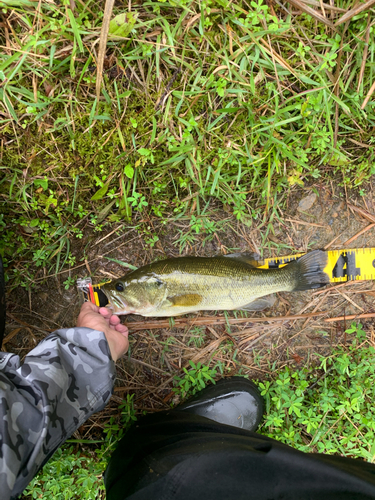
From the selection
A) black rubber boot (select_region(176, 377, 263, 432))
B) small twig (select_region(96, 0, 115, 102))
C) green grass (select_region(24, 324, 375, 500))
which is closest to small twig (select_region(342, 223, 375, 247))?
green grass (select_region(24, 324, 375, 500))

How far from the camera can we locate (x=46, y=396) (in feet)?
6.66

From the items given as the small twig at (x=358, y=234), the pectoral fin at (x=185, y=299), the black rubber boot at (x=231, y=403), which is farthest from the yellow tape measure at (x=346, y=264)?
the black rubber boot at (x=231, y=403)

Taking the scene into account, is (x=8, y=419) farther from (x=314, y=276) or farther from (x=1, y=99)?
(x=314, y=276)

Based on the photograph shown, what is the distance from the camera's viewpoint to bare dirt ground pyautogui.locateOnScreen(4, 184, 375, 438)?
10.7 ft

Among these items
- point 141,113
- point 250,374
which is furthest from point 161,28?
point 250,374

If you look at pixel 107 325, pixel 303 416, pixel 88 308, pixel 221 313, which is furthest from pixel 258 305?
pixel 88 308

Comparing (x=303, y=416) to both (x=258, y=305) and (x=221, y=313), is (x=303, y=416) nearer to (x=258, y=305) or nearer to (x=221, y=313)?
(x=258, y=305)

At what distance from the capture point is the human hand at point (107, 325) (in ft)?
8.77

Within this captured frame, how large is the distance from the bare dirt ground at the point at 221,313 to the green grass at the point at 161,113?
0.23m

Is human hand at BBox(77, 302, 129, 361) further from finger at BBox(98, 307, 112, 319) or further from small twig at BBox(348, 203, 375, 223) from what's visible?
small twig at BBox(348, 203, 375, 223)

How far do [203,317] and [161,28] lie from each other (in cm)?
281

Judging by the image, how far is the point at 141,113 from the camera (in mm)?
2850

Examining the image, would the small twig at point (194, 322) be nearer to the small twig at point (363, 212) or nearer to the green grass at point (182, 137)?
the green grass at point (182, 137)

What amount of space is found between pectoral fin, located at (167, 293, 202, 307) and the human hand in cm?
55
